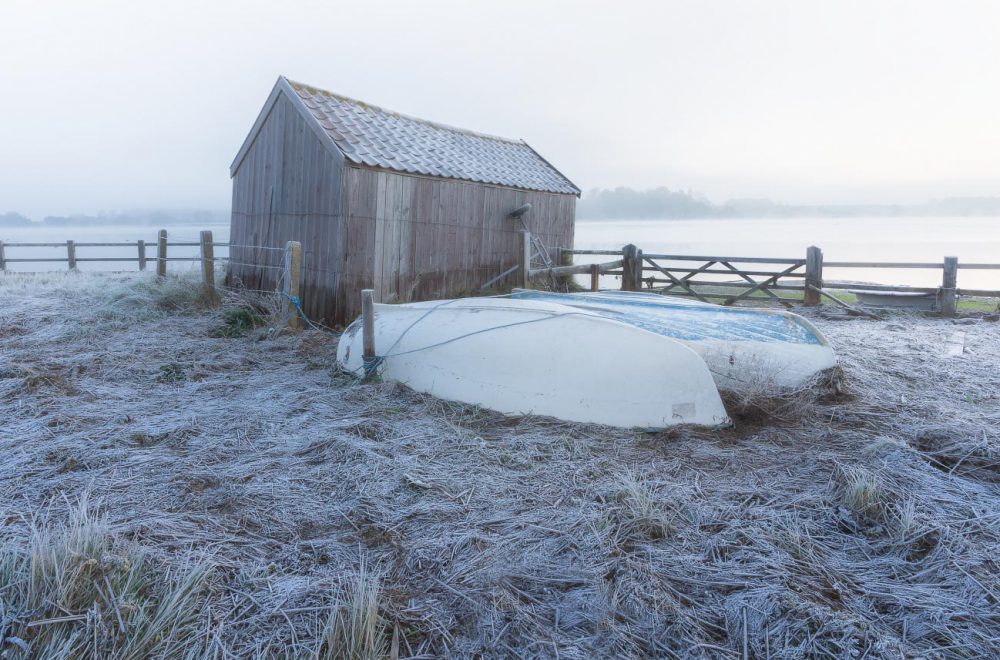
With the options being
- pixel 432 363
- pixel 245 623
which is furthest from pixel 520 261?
pixel 245 623

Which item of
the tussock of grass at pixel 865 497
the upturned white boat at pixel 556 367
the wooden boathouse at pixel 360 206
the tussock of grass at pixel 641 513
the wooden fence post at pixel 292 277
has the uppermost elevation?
the wooden boathouse at pixel 360 206

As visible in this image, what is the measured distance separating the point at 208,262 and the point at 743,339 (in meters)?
8.38

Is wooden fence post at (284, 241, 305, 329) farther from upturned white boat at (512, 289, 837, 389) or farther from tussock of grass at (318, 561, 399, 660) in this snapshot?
tussock of grass at (318, 561, 399, 660)

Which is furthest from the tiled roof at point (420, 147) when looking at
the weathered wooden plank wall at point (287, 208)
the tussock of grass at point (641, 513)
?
the tussock of grass at point (641, 513)

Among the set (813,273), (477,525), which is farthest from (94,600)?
(813,273)

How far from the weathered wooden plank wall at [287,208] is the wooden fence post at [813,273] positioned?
8.92 metres

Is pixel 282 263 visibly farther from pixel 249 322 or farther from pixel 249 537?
pixel 249 537

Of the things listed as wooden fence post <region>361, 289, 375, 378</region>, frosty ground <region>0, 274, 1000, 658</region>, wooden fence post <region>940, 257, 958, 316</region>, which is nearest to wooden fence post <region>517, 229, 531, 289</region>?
wooden fence post <region>361, 289, 375, 378</region>

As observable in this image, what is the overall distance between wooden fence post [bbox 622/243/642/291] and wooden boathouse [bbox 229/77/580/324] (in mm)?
2691

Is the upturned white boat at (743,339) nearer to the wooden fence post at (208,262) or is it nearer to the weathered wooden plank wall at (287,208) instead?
the weathered wooden plank wall at (287,208)

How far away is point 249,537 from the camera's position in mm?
3338

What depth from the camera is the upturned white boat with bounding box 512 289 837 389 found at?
561 centimetres

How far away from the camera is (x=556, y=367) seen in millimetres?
5379

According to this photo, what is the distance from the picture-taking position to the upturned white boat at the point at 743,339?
561 centimetres
